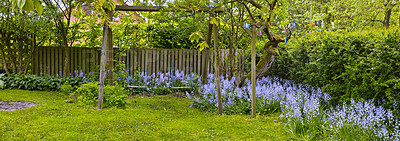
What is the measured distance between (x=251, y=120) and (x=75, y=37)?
7.74 metres

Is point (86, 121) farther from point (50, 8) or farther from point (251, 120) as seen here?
point (50, 8)

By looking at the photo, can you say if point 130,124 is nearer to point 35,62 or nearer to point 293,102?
point 293,102

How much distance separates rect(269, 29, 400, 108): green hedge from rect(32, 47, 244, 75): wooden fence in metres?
4.66

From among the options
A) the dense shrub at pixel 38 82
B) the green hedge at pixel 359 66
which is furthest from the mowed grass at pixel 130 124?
the dense shrub at pixel 38 82

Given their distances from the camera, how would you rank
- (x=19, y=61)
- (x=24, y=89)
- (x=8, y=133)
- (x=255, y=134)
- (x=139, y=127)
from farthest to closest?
(x=19, y=61), (x=24, y=89), (x=139, y=127), (x=255, y=134), (x=8, y=133)

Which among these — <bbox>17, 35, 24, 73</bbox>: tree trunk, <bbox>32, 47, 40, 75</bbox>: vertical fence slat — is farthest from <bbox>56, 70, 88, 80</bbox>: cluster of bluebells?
<bbox>17, 35, 24, 73</bbox>: tree trunk

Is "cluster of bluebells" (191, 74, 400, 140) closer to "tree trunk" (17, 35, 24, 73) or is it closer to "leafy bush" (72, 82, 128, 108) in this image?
"leafy bush" (72, 82, 128, 108)

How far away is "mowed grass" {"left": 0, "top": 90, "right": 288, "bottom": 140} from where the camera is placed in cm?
403

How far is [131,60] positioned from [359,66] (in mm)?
7166

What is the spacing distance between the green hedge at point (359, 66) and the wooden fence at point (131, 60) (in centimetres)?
466

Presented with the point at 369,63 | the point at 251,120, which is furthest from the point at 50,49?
the point at 369,63

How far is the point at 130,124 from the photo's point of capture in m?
4.69

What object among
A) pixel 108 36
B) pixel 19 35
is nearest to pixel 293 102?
pixel 108 36

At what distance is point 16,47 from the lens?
9719 millimetres
